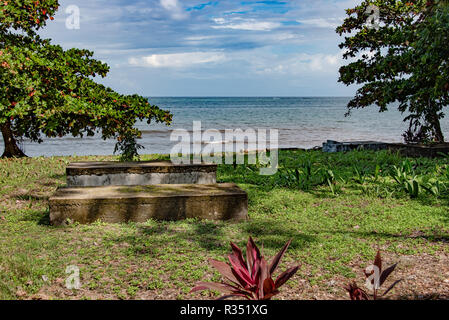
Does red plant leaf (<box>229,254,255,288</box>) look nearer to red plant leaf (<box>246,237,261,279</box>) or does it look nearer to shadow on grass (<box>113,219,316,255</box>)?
red plant leaf (<box>246,237,261,279</box>)

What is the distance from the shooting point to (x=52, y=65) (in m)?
7.91

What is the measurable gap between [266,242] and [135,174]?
3.12m

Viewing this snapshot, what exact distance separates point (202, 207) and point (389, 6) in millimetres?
11444

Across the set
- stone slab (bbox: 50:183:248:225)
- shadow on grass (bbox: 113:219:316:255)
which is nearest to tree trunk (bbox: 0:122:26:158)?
stone slab (bbox: 50:183:248:225)

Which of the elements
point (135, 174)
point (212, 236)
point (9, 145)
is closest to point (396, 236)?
point (212, 236)

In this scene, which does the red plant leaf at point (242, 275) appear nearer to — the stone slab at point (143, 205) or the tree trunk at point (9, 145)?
the stone slab at point (143, 205)

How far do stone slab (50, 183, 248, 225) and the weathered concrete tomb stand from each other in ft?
3.59

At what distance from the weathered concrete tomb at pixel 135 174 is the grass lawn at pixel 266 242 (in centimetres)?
72

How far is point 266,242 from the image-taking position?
4.68m

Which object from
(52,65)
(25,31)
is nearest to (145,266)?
(52,65)

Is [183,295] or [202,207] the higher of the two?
[202,207]

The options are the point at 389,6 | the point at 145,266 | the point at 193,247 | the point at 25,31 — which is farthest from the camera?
the point at 389,6
